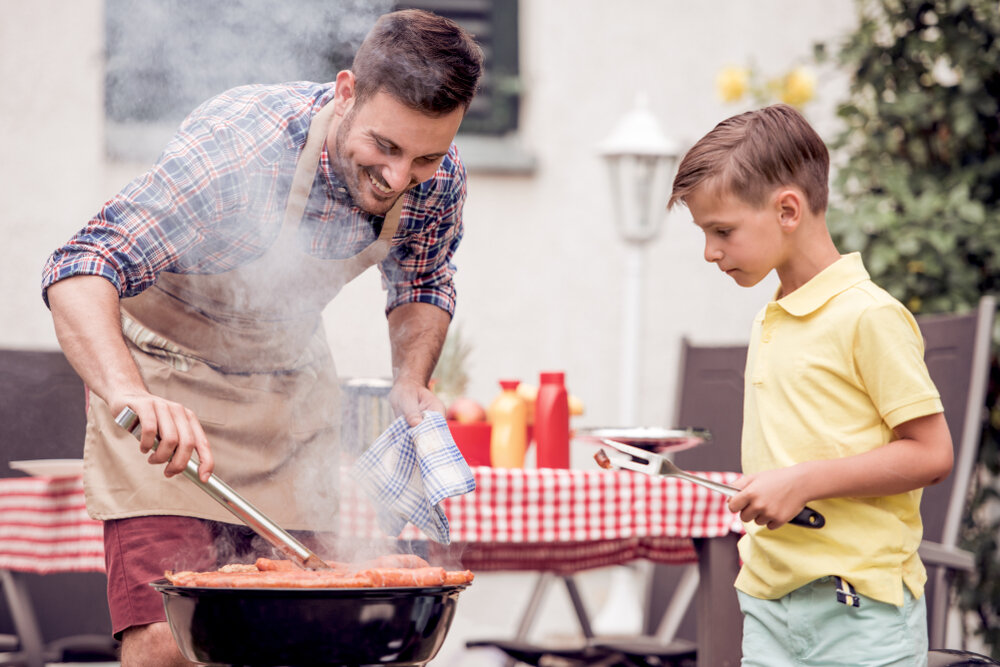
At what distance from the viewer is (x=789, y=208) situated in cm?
182

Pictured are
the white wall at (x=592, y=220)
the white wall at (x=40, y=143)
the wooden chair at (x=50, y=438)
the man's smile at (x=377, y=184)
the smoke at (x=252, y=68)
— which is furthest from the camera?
the white wall at (x=592, y=220)

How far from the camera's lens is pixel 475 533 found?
8.34 feet

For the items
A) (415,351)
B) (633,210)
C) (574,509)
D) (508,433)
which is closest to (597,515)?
(574,509)

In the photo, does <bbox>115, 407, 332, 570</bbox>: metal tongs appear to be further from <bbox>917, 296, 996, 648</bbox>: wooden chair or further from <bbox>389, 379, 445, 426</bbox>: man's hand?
<bbox>917, 296, 996, 648</bbox>: wooden chair

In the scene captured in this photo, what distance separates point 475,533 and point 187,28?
90.2 inches

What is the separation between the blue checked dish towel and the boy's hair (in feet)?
1.82

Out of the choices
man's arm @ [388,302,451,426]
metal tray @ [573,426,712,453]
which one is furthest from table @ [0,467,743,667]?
man's arm @ [388,302,451,426]

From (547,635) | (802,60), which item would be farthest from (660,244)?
(547,635)

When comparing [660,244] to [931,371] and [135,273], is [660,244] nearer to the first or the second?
[931,371]

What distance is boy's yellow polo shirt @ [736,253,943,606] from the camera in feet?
5.56

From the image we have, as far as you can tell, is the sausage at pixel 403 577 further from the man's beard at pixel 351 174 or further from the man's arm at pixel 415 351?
the man's beard at pixel 351 174

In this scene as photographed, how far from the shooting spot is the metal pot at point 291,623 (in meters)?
1.49

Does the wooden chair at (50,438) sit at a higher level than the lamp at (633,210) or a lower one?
lower

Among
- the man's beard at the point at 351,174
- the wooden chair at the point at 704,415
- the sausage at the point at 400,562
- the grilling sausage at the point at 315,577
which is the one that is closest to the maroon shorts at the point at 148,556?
the grilling sausage at the point at 315,577
